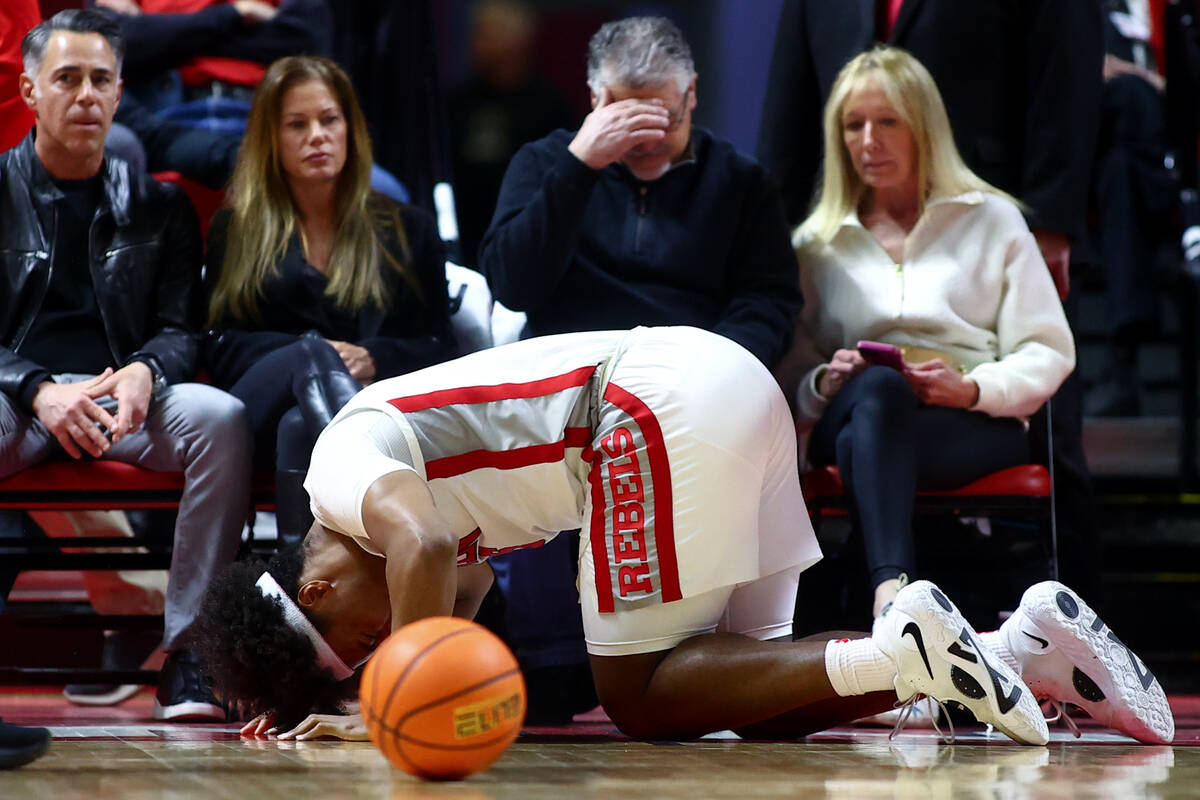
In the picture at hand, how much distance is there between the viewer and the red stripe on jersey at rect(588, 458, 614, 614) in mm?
2611

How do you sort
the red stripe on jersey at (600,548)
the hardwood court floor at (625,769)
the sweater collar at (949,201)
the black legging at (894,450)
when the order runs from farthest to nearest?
the sweater collar at (949,201), the black legging at (894,450), the red stripe on jersey at (600,548), the hardwood court floor at (625,769)

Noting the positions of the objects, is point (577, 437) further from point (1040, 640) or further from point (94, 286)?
point (94, 286)

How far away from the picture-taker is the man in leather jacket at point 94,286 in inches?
127

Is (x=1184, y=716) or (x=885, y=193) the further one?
(x=885, y=193)

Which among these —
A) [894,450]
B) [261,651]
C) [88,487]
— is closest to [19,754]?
[261,651]

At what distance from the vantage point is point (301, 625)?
2.50 meters

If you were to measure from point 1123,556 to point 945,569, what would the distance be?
119cm

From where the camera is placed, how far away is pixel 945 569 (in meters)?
3.56

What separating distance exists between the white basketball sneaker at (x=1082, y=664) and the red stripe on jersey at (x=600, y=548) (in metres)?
0.73

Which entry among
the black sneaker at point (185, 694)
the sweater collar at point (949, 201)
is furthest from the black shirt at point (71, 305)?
the sweater collar at point (949, 201)

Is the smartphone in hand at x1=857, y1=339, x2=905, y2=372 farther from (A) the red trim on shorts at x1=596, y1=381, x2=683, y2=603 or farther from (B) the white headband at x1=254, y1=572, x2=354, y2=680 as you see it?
(B) the white headband at x1=254, y1=572, x2=354, y2=680

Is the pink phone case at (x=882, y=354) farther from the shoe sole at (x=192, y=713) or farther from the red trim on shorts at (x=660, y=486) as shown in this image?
the shoe sole at (x=192, y=713)

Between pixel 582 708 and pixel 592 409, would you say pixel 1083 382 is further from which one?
pixel 592 409

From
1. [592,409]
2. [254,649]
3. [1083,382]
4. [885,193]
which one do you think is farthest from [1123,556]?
[254,649]
